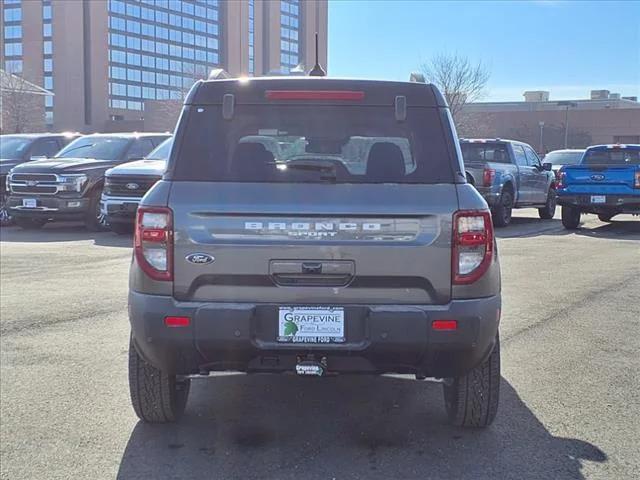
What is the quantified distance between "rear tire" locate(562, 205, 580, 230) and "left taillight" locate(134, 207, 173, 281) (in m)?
13.4

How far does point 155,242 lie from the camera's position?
368 centimetres

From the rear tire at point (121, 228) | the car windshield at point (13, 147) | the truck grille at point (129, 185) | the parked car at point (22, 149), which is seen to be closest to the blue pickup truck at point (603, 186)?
the truck grille at point (129, 185)

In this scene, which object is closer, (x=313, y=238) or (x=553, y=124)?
(x=313, y=238)

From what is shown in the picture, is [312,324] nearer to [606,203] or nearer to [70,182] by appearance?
[70,182]

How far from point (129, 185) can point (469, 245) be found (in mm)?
10309

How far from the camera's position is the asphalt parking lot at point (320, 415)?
3.90 m

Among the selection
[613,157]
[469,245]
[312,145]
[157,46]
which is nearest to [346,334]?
[469,245]

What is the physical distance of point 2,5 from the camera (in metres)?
92.8

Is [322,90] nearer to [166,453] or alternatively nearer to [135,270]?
[135,270]

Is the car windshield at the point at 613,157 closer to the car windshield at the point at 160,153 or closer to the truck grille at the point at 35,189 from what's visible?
the car windshield at the point at 160,153

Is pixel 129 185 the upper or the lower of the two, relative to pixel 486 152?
lower

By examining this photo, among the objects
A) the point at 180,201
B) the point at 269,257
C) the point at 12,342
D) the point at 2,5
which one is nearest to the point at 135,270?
the point at 180,201

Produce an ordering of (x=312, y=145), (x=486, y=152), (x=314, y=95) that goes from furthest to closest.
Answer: (x=486, y=152), (x=312, y=145), (x=314, y=95)

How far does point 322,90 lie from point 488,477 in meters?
2.17
